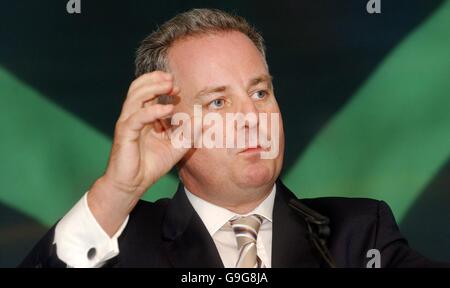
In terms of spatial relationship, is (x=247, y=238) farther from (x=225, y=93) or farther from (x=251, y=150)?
(x=225, y=93)

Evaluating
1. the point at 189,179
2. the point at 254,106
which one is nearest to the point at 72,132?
the point at 189,179

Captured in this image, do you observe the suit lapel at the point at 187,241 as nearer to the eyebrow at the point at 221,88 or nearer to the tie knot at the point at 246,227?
the tie knot at the point at 246,227

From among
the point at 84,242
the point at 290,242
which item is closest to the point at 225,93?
the point at 290,242

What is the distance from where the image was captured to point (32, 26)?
118 inches

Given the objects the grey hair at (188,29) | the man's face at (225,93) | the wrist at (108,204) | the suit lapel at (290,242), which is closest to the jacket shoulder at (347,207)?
the suit lapel at (290,242)

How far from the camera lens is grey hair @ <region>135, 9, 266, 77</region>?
232cm

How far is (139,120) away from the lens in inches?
75.4

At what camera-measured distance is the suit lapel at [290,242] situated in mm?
2143

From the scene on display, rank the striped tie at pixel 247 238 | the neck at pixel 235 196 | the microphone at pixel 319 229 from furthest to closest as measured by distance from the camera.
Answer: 1. the neck at pixel 235 196
2. the striped tie at pixel 247 238
3. the microphone at pixel 319 229

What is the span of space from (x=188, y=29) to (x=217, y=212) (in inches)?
Answer: 23.0

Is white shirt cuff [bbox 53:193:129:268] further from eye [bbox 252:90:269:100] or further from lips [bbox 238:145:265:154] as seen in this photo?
eye [bbox 252:90:269:100]

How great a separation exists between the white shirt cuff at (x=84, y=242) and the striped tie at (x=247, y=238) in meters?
0.37

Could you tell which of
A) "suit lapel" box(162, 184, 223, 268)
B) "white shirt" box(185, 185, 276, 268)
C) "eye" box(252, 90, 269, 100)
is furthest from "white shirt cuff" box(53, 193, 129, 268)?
"eye" box(252, 90, 269, 100)

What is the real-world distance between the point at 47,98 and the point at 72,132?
0.17m
